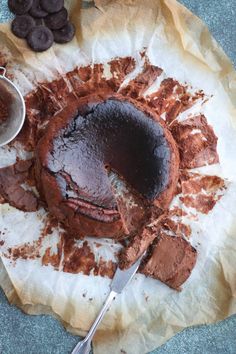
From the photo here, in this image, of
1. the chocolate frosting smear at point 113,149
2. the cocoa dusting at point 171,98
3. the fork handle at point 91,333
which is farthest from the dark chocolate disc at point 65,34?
the fork handle at point 91,333

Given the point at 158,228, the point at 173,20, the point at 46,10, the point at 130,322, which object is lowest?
the point at 130,322

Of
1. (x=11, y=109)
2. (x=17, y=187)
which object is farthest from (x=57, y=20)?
(x=17, y=187)

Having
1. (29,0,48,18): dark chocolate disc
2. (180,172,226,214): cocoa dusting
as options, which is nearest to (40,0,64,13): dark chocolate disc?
(29,0,48,18): dark chocolate disc

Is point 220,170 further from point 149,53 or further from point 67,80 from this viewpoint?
point 67,80

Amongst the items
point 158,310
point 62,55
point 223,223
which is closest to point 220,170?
point 223,223

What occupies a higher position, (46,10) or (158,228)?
(46,10)

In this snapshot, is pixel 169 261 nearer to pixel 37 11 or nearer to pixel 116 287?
pixel 116 287

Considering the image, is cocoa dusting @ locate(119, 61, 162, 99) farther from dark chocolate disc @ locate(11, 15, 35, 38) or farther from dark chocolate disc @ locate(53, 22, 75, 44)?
dark chocolate disc @ locate(11, 15, 35, 38)
